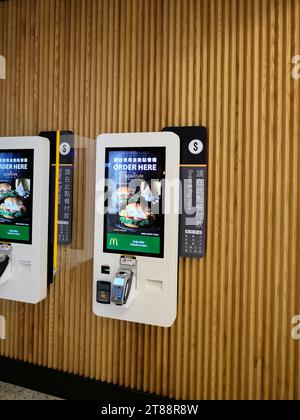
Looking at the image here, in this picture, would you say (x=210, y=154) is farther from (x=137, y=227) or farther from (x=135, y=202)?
(x=137, y=227)

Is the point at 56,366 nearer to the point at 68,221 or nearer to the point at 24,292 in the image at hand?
the point at 24,292

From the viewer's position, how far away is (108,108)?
310 cm

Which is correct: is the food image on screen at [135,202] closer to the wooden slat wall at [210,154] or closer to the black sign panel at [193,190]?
the black sign panel at [193,190]

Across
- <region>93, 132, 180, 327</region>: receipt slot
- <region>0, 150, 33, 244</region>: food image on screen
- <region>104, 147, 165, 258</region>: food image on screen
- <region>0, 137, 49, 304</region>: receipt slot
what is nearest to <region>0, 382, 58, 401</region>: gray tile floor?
<region>0, 137, 49, 304</region>: receipt slot

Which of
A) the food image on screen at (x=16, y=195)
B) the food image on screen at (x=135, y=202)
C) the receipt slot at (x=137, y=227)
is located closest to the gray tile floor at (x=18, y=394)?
the receipt slot at (x=137, y=227)

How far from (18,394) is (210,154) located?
2658mm

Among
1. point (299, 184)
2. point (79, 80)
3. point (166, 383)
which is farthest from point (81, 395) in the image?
point (79, 80)

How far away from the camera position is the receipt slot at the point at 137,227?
267cm

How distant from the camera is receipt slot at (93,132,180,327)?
2672 millimetres

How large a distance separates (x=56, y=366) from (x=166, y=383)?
1.03 metres

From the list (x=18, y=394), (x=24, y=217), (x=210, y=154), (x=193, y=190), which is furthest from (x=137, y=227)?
(x=18, y=394)

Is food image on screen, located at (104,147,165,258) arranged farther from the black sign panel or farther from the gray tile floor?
the gray tile floor

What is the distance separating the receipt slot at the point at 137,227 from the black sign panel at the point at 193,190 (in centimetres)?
14

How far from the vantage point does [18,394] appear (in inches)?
129
